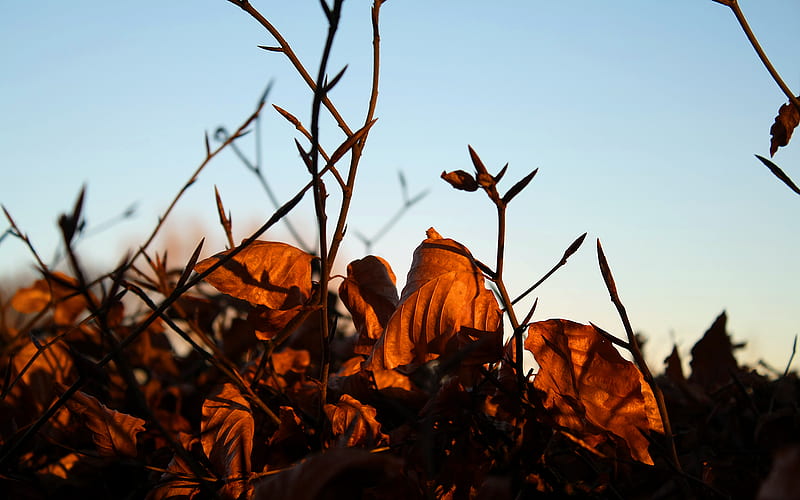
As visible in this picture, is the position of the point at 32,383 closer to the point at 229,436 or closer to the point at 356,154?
the point at 229,436

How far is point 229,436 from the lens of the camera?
1.76 feet

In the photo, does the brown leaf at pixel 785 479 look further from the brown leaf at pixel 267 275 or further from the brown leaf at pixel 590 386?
the brown leaf at pixel 267 275

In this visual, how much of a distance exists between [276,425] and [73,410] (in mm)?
172

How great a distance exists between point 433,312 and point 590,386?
14 cm

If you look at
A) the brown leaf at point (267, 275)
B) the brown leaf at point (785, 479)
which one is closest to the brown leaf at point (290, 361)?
the brown leaf at point (267, 275)

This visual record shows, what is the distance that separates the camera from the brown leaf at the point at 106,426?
1.83ft

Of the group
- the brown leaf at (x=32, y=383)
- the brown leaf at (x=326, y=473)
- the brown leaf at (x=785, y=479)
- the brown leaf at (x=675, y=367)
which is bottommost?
the brown leaf at (x=785, y=479)

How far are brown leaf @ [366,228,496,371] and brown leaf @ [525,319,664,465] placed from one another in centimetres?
6

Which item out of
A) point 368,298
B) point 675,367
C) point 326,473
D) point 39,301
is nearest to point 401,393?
point 368,298

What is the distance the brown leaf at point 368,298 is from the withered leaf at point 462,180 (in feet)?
0.58

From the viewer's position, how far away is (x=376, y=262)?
649 mm

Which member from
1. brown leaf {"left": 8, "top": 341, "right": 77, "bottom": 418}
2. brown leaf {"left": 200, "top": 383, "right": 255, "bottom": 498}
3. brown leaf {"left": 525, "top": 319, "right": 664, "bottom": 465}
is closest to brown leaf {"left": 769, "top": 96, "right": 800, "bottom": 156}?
brown leaf {"left": 525, "top": 319, "right": 664, "bottom": 465}

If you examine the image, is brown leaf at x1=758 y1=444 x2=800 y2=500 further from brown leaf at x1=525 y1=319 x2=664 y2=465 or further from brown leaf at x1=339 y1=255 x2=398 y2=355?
brown leaf at x1=339 y1=255 x2=398 y2=355

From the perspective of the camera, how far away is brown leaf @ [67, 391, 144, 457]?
557mm
